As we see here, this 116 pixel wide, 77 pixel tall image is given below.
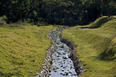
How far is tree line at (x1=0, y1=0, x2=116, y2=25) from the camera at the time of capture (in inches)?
3991

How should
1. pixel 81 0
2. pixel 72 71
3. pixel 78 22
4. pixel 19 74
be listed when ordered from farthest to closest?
1. pixel 81 0
2. pixel 78 22
3. pixel 72 71
4. pixel 19 74

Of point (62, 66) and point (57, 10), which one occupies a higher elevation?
point (57, 10)

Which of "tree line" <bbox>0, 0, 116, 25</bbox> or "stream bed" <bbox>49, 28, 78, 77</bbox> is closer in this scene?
"stream bed" <bbox>49, 28, 78, 77</bbox>

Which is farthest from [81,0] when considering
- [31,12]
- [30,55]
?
[30,55]

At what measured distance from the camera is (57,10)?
464 ft

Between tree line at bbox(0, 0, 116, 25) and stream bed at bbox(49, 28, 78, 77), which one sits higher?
tree line at bbox(0, 0, 116, 25)

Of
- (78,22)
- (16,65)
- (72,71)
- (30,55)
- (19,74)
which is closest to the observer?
(19,74)

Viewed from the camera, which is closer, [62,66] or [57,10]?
[62,66]

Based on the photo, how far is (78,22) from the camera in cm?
12975

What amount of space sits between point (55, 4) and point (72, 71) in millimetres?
105979

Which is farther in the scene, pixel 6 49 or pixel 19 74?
pixel 6 49

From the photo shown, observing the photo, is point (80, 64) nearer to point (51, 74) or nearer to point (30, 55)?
point (51, 74)

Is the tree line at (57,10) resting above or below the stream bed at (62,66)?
above

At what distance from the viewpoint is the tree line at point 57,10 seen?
101375 mm
